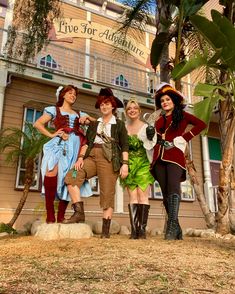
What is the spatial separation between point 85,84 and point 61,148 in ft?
19.2

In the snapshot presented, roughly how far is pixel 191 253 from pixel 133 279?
3.23 feet

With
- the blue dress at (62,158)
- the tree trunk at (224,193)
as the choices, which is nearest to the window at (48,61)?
the tree trunk at (224,193)

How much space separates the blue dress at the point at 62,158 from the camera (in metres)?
3.74

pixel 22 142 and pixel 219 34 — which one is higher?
pixel 22 142

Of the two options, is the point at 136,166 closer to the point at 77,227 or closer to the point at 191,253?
the point at 77,227

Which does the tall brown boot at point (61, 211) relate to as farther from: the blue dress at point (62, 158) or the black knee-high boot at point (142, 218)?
the black knee-high boot at point (142, 218)

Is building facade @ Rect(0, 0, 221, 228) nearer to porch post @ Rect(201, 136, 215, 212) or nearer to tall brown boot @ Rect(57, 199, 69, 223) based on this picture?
Answer: porch post @ Rect(201, 136, 215, 212)

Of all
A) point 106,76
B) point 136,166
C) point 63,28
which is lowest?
point 136,166

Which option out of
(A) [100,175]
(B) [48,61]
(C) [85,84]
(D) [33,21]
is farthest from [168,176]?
(B) [48,61]

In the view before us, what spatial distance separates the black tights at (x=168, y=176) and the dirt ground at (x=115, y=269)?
83 cm

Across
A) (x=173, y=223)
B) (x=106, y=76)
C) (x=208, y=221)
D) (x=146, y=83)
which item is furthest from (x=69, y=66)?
(x=173, y=223)

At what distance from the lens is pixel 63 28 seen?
1105 cm

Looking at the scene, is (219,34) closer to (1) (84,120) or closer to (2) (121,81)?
(1) (84,120)

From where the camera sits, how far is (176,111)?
378 cm
